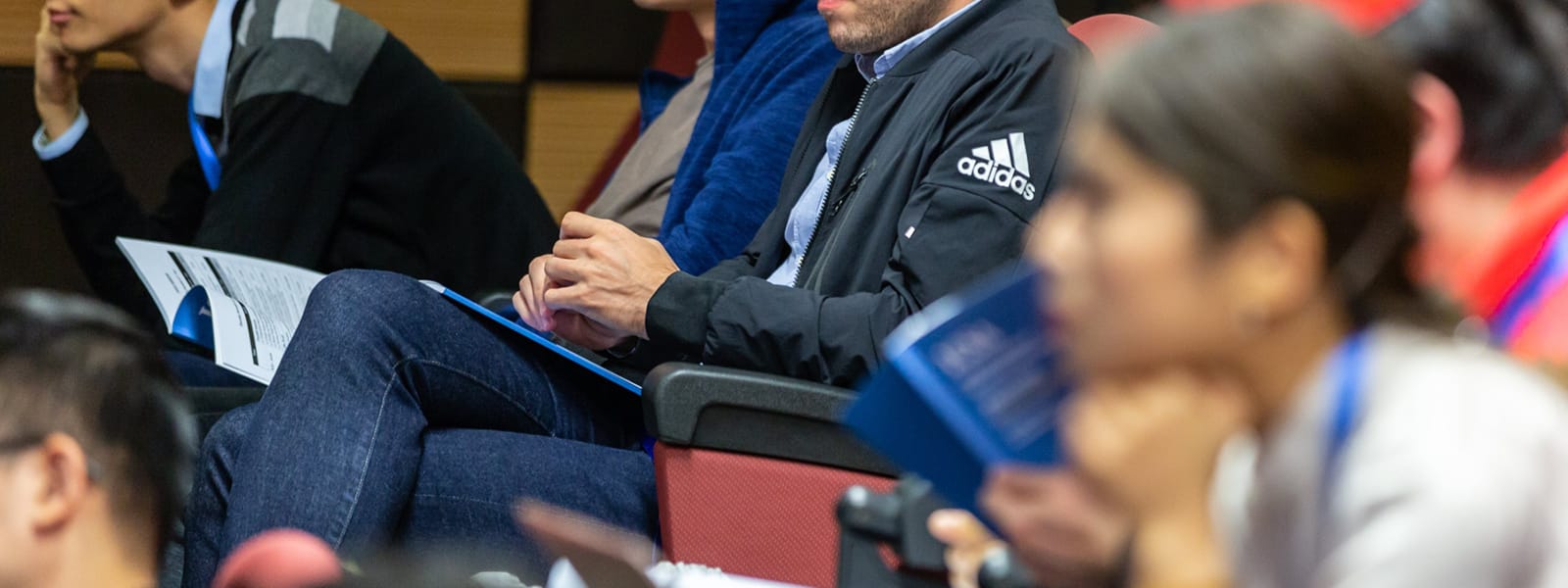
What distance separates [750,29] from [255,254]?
0.63 m

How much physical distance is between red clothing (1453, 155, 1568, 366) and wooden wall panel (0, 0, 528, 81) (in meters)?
2.21

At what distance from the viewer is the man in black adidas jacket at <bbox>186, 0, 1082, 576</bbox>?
4.25ft

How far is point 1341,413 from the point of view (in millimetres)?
562

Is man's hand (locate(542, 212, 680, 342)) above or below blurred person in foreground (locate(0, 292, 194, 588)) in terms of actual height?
below

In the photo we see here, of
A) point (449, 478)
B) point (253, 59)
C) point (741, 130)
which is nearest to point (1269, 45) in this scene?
point (449, 478)

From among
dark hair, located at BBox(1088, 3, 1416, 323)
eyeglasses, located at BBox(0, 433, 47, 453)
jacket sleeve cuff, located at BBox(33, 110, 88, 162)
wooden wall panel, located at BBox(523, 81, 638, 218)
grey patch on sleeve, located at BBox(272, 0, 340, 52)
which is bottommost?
wooden wall panel, located at BBox(523, 81, 638, 218)

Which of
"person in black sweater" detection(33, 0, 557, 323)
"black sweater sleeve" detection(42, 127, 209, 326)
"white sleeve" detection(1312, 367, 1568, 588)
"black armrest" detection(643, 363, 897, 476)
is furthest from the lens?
"black sweater sleeve" detection(42, 127, 209, 326)

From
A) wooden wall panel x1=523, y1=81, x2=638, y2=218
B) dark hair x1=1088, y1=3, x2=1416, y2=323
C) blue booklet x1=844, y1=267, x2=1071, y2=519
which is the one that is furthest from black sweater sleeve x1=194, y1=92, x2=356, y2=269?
dark hair x1=1088, y1=3, x2=1416, y2=323

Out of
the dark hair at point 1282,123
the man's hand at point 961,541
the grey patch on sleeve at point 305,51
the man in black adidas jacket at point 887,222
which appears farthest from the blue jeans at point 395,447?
the dark hair at point 1282,123

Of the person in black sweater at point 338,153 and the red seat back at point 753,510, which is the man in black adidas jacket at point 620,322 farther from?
the person in black sweater at point 338,153

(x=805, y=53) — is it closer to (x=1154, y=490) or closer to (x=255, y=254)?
(x=255, y=254)

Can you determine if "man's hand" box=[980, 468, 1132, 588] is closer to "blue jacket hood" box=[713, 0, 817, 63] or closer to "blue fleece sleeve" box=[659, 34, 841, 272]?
"blue fleece sleeve" box=[659, 34, 841, 272]

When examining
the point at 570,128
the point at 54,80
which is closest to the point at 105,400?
the point at 54,80

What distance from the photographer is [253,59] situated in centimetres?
205
